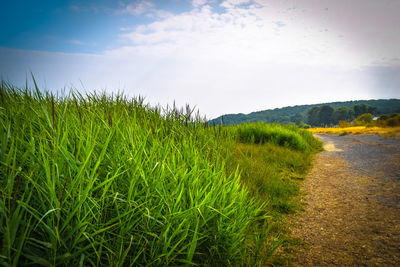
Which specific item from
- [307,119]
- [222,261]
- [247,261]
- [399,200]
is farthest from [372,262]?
[307,119]

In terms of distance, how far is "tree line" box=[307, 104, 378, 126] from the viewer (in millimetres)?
86669

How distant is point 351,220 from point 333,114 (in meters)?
107

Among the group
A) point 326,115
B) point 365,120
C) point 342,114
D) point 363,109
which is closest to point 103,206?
point 365,120

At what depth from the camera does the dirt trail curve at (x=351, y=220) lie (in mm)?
2240

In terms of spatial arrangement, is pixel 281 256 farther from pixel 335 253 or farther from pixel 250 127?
pixel 250 127

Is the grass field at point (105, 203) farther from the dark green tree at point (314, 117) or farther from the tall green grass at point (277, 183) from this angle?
the dark green tree at point (314, 117)

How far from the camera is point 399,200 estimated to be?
3537 mm

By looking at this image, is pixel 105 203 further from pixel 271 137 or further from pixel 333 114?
pixel 333 114

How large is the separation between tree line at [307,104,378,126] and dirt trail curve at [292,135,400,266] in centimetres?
9575

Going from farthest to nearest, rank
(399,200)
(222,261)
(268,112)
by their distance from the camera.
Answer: (268,112), (399,200), (222,261)

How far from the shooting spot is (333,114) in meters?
91.8

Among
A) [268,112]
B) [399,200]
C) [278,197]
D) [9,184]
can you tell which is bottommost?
[399,200]

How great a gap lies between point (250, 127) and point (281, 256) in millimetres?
7892

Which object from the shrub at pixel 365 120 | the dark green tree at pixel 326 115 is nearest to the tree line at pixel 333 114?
the dark green tree at pixel 326 115
